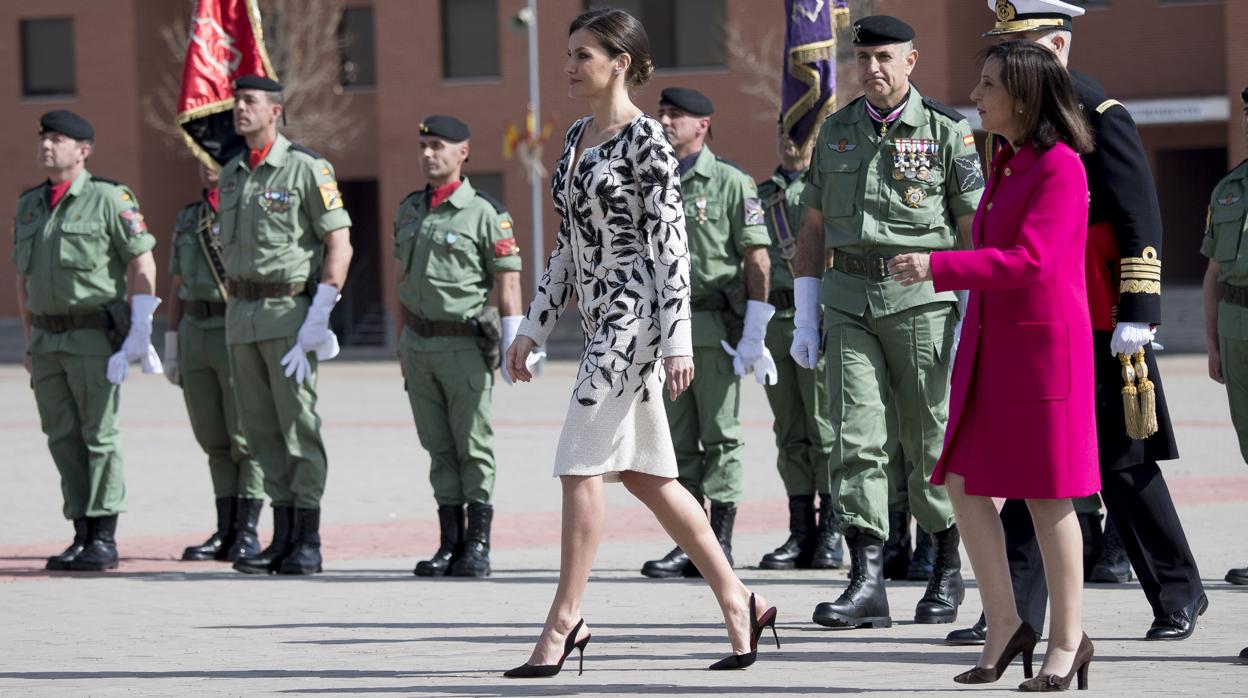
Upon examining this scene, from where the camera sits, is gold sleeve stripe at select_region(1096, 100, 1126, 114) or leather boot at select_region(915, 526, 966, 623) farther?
leather boot at select_region(915, 526, 966, 623)

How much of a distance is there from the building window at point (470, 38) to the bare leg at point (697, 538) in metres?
34.5

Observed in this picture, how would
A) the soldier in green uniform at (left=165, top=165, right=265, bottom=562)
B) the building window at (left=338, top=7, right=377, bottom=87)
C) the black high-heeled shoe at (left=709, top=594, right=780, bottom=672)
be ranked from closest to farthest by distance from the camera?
the black high-heeled shoe at (left=709, top=594, right=780, bottom=672), the soldier in green uniform at (left=165, top=165, right=265, bottom=562), the building window at (left=338, top=7, right=377, bottom=87)

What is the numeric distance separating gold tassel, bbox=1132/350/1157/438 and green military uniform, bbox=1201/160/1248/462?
229 cm

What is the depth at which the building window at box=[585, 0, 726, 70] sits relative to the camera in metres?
39.2

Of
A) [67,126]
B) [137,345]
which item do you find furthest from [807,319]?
[67,126]

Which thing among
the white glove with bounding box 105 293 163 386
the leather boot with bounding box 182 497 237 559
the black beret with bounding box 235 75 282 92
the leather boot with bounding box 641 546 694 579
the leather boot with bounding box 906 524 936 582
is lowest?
the leather boot with bounding box 182 497 237 559

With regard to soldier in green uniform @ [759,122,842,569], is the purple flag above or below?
above

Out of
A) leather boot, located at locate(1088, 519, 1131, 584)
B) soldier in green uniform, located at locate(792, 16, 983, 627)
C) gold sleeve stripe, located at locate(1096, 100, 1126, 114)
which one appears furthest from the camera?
leather boot, located at locate(1088, 519, 1131, 584)

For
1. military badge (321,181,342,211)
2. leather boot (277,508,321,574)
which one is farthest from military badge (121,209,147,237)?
leather boot (277,508,321,574)

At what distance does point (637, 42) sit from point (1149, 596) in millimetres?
2664

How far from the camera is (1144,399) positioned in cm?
665

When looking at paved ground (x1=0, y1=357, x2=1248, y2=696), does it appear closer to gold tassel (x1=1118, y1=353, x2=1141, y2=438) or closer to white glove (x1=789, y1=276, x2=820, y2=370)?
gold tassel (x1=1118, y1=353, x2=1141, y2=438)

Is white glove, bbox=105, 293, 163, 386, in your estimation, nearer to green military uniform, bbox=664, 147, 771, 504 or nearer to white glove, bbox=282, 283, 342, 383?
white glove, bbox=282, 283, 342, 383

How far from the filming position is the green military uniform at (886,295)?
7438 millimetres
